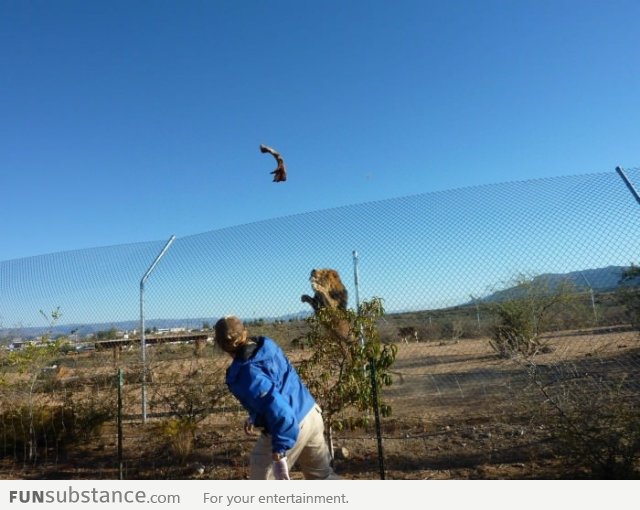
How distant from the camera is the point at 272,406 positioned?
2.78 meters

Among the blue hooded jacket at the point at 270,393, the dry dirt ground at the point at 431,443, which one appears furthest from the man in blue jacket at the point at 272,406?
the dry dirt ground at the point at 431,443

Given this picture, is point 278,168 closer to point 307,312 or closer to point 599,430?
point 307,312

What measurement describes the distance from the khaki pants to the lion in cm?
177

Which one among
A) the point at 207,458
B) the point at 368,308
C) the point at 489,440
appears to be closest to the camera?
the point at 368,308

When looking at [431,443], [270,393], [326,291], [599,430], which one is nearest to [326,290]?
[326,291]

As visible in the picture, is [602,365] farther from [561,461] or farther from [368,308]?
[368,308]

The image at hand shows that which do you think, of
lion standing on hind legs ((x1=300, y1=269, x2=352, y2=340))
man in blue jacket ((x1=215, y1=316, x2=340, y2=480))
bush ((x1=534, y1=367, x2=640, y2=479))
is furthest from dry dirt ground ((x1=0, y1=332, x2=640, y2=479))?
man in blue jacket ((x1=215, y1=316, x2=340, y2=480))

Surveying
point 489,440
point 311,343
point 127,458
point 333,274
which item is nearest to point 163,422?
Answer: point 127,458

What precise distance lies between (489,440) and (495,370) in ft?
9.64

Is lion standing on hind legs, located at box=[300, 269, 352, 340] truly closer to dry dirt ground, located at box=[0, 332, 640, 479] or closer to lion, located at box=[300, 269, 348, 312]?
lion, located at box=[300, 269, 348, 312]

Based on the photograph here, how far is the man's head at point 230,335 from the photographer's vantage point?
115 inches

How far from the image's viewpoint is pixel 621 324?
15.2 ft

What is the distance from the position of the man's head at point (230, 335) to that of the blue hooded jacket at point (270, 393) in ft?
0.24

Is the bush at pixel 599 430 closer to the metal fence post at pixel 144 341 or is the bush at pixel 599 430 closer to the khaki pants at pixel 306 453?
the khaki pants at pixel 306 453
